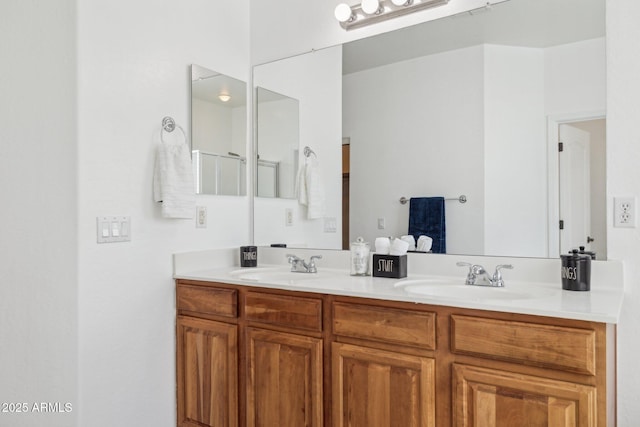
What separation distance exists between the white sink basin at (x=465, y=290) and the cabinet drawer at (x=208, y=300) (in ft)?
2.51

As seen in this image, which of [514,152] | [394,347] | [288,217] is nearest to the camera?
[394,347]

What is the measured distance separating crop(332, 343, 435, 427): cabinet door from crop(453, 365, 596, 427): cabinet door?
11 centimetres

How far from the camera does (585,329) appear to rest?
124 centimetres

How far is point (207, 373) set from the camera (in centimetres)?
209

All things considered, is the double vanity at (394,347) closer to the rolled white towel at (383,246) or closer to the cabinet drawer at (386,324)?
the cabinet drawer at (386,324)

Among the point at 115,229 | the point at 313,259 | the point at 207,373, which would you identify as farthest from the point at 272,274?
the point at 115,229

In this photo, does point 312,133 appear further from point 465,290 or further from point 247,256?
point 465,290

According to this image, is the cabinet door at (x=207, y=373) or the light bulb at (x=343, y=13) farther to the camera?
the light bulb at (x=343, y=13)

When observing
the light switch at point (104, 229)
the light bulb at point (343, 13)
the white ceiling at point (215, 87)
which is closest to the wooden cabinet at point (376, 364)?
the light switch at point (104, 229)

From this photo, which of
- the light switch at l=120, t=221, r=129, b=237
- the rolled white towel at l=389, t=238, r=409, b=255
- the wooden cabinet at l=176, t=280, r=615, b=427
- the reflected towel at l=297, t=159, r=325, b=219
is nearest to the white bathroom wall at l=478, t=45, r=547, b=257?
the rolled white towel at l=389, t=238, r=409, b=255

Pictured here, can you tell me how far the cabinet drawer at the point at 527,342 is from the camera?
1238 mm

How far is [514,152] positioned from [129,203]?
68.1 inches

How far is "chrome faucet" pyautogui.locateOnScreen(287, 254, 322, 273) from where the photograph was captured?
7.34 ft

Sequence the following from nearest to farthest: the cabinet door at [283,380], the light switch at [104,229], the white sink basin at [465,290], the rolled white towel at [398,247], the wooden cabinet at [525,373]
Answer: the wooden cabinet at [525,373], the white sink basin at [465,290], the cabinet door at [283,380], the light switch at [104,229], the rolled white towel at [398,247]
